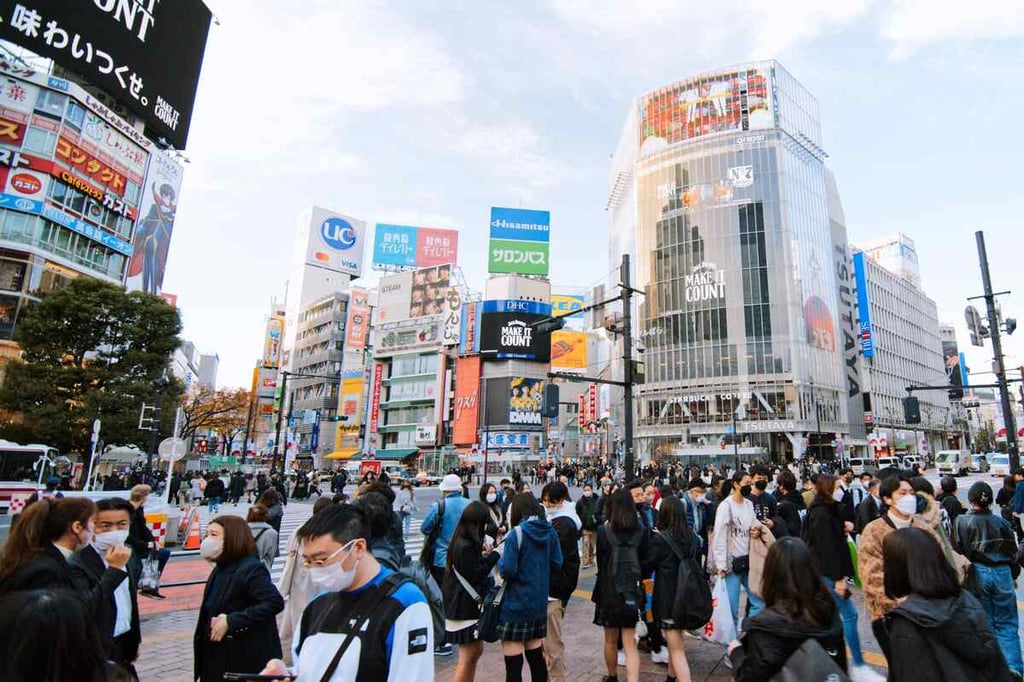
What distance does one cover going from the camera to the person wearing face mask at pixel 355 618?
85.0 inches

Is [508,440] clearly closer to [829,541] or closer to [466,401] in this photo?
[466,401]

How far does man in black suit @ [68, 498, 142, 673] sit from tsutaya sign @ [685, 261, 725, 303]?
66.1 m

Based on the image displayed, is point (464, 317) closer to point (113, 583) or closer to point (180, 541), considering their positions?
point (180, 541)

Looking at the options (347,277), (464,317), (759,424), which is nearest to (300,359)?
(347,277)

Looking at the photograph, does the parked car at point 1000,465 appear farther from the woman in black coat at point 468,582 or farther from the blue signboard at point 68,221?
the blue signboard at point 68,221

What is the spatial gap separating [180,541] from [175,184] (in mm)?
43399

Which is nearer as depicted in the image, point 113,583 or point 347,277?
point 113,583

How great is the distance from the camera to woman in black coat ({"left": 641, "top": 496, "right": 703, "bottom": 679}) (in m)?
4.84

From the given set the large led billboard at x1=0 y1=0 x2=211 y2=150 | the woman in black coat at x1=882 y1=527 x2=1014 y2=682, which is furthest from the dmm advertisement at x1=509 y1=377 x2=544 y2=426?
the woman in black coat at x1=882 y1=527 x2=1014 y2=682

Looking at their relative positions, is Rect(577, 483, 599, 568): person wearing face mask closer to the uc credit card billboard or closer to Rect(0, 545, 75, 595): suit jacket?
Rect(0, 545, 75, 595): suit jacket

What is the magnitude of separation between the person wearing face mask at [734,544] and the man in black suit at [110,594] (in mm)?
5089

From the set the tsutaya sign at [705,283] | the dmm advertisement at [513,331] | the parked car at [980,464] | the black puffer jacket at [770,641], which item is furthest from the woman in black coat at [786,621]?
the tsutaya sign at [705,283]

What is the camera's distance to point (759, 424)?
5938 centimetres

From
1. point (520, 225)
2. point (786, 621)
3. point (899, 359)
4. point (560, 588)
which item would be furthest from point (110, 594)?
point (899, 359)
